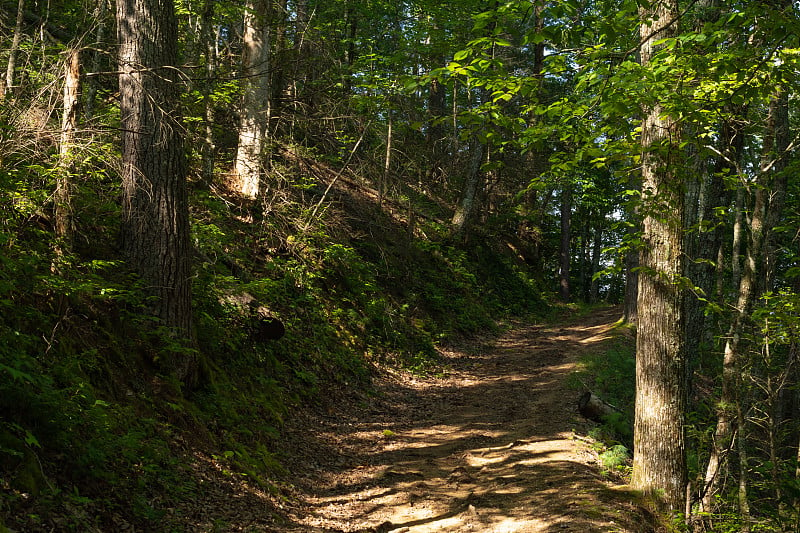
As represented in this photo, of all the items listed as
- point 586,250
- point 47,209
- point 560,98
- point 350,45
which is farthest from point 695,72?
point 586,250

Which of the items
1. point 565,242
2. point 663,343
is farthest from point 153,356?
point 565,242

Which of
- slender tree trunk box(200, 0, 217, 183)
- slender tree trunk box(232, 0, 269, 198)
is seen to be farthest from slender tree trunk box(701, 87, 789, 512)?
slender tree trunk box(232, 0, 269, 198)

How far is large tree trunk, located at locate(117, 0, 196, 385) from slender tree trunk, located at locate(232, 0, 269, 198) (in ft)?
15.9

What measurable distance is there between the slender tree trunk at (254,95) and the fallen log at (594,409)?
26.1ft

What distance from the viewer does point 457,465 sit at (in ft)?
24.8

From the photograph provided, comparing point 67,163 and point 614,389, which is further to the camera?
point 614,389

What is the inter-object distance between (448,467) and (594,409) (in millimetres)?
3304

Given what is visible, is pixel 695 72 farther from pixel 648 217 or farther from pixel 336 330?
pixel 336 330

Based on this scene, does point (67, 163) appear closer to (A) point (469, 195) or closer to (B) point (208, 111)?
(B) point (208, 111)

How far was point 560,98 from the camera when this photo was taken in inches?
243

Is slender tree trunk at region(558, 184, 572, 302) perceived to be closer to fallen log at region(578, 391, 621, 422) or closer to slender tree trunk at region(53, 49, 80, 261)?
fallen log at region(578, 391, 621, 422)

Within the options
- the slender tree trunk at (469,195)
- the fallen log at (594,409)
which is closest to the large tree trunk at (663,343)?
the fallen log at (594,409)

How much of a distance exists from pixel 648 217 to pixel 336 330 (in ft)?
22.0

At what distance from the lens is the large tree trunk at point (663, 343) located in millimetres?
6211
